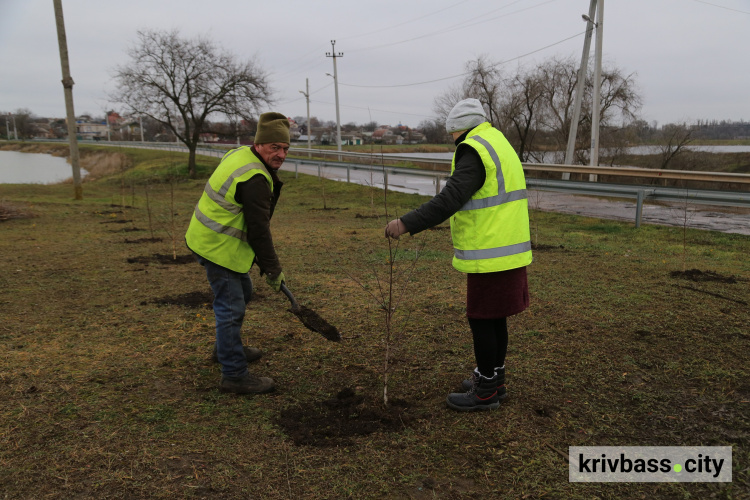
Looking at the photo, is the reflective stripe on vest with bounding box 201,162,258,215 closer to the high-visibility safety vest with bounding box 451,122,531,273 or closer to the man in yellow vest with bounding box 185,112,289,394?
the man in yellow vest with bounding box 185,112,289,394

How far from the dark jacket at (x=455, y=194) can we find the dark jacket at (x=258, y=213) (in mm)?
945

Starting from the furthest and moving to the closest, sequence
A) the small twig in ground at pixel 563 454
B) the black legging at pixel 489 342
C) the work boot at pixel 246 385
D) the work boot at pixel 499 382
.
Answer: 1. the work boot at pixel 246 385
2. the work boot at pixel 499 382
3. the black legging at pixel 489 342
4. the small twig in ground at pixel 563 454

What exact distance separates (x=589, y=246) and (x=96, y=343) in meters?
7.08

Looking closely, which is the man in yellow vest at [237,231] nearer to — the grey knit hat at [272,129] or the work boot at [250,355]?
the grey knit hat at [272,129]

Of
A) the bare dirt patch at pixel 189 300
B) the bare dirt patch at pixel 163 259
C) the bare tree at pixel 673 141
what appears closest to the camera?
the bare dirt patch at pixel 189 300

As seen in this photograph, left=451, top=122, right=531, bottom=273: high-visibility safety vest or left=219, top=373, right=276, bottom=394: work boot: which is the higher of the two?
left=451, top=122, right=531, bottom=273: high-visibility safety vest

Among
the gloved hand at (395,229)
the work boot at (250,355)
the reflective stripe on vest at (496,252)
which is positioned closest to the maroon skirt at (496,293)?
the reflective stripe on vest at (496,252)

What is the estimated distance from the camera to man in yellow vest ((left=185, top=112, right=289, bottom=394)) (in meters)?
3.09

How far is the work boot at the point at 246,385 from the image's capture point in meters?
3.27

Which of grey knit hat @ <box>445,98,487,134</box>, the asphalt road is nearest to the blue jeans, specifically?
grey knit hat @ <box>445,98,487,134</box>

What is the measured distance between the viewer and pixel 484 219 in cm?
274

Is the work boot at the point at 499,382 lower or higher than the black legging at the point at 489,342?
lower
